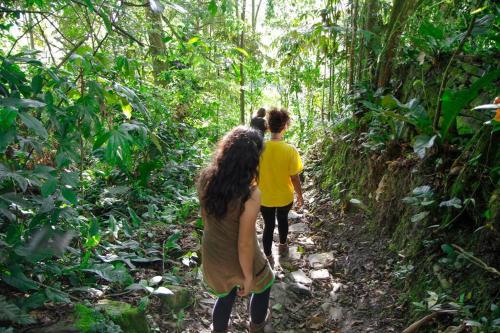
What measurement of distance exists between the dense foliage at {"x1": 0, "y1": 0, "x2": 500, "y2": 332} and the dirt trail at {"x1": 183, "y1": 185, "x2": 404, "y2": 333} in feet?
1.30

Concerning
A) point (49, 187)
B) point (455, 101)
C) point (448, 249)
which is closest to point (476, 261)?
point (448, 249)

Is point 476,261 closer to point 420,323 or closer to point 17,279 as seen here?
point 420,323

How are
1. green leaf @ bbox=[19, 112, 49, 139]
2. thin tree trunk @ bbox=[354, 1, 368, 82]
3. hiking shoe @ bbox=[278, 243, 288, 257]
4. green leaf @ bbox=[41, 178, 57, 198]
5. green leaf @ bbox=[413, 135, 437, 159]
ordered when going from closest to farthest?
green leaf @ bbox=[19, 112, 49, 139]
green leaf @ bbox=[41, 178, 57, 198]
green leaf @ bbox=[413, 135, 437, 159]
hiking shoe @ bbox=[278, 243, 288, 257]
thin tree trunk @ bbox=[354, 1, 368, 82]

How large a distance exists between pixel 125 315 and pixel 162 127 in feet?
13.7

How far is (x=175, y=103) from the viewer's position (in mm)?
6922

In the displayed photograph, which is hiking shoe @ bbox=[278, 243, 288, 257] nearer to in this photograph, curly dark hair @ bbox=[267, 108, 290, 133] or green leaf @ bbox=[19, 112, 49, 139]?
curly dark hair @ bbox=[267, 108, 290, 133]

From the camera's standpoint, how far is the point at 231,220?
246 cm

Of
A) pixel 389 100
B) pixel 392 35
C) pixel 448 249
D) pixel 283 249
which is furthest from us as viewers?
pixel 392 35

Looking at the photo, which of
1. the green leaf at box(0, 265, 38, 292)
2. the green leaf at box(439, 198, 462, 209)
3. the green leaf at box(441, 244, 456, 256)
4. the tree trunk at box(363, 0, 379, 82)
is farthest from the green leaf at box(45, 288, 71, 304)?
the tree trunk at box(363, 0, 379, 82)

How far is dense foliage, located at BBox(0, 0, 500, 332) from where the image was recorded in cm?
208

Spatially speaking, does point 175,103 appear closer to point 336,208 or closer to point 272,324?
point 336,208

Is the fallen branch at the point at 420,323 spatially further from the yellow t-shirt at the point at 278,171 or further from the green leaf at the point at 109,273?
the green leaf at the point at 109,273

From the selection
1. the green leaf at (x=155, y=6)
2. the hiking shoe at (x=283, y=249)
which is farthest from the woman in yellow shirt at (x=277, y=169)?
the green leaf at (x=155, y=6)

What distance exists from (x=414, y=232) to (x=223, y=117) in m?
8.13
